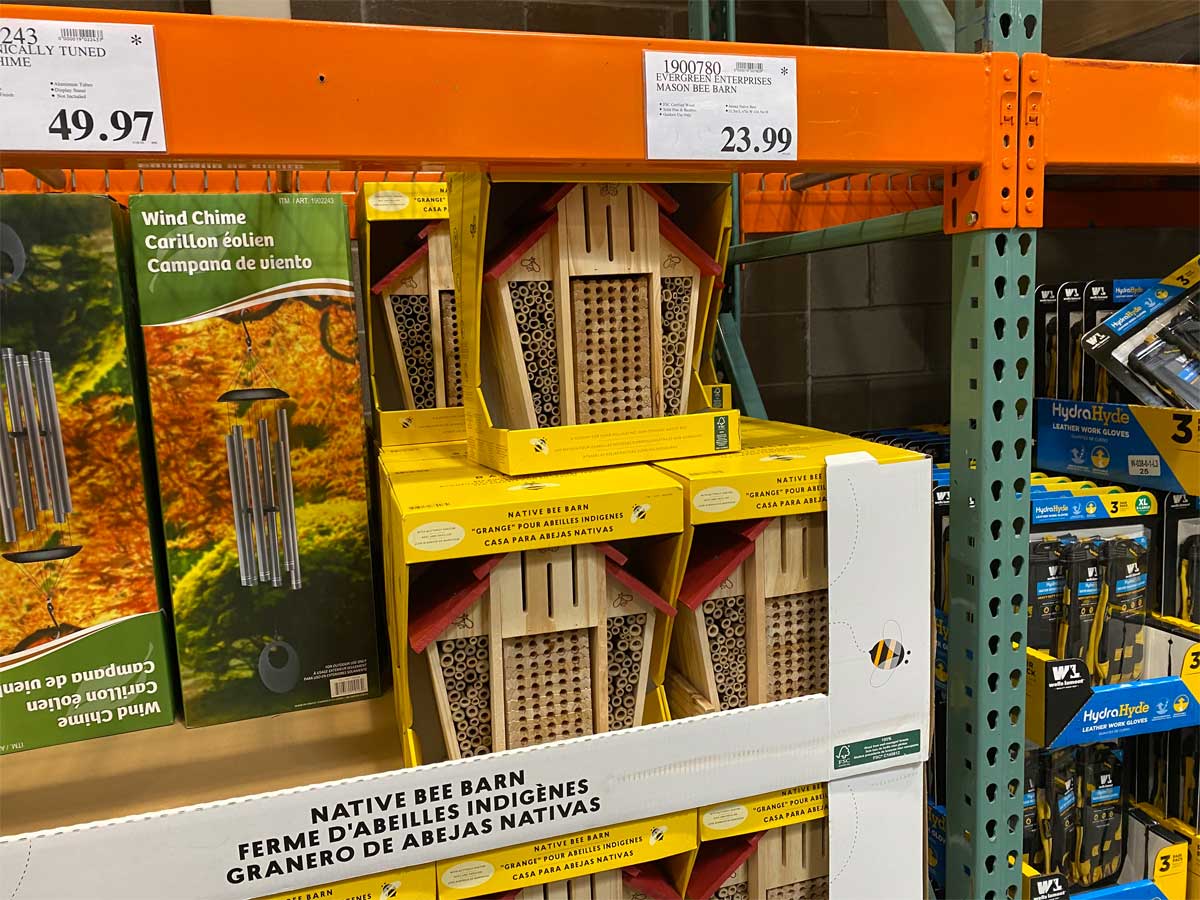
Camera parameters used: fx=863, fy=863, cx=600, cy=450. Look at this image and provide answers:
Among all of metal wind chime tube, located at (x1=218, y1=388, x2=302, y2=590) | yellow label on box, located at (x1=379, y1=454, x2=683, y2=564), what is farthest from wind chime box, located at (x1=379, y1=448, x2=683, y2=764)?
metal wind chime tube, located at (x1=218, y1=388, x2=302, y2=590)

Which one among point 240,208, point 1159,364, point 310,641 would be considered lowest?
point 310,641

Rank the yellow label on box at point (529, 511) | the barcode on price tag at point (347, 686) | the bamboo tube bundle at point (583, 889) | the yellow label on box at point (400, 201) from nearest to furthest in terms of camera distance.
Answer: the yellow label on box at point (529, 511), the bamboo tube bundle at point (583, 889), the barcode on price tag at point (347, 686), the yellow label on box at point (400, 201)

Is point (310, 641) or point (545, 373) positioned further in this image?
point (310, 641)

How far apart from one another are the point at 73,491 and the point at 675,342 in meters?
0.71

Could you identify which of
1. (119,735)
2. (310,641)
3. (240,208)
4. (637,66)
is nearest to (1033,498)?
(637,66)

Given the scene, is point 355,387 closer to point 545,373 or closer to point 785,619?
point 545,373

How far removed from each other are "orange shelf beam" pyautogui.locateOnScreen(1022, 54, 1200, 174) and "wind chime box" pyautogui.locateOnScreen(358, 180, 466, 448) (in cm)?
77

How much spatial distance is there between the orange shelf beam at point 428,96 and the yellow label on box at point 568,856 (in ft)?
2.08

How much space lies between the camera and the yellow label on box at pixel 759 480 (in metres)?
0.84

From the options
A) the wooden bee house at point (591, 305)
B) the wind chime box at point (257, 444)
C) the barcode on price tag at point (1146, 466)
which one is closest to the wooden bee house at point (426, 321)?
the wind chime box at point (257, 444)

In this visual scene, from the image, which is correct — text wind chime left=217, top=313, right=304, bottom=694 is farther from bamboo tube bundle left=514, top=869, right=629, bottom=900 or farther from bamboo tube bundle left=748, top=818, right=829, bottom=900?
bamboo tube bundle left=748, top=818, right=829, bottom=900

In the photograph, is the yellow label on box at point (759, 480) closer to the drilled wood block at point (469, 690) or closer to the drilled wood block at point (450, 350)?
the drilled wood block at point (469, 690)

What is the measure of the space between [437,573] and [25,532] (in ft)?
1.63

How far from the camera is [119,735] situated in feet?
3.43
